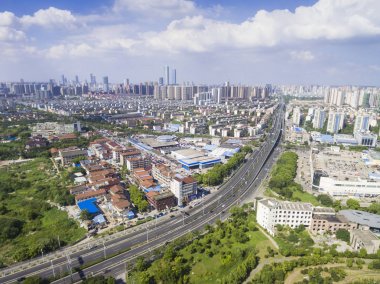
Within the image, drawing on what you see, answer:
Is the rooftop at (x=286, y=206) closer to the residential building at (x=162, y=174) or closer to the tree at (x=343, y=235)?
the tree at (x=343, y=235)

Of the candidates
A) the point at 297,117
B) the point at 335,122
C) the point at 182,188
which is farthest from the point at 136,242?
the point at 297,117

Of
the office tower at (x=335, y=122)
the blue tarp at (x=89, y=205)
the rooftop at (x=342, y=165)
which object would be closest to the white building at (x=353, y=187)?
the rooftop at (x=342, y=165)

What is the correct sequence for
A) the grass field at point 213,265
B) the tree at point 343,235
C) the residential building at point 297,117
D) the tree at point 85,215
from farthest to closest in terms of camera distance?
1. the residential building at point 297,117
2. the tree at point 85,215
3. the tree at point 343,235
4. the grass field at point 213,265

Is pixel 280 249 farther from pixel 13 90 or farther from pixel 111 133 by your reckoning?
pixel 13 90

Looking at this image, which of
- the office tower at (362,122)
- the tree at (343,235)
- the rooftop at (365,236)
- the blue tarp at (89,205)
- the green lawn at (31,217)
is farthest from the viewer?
the office tower at (362,122)

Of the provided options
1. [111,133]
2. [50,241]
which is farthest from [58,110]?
[50,241]

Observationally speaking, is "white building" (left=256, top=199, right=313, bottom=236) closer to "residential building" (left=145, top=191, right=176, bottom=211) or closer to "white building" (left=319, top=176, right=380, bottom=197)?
"residential building" (left=145, top=191, right=176, bottom=211)

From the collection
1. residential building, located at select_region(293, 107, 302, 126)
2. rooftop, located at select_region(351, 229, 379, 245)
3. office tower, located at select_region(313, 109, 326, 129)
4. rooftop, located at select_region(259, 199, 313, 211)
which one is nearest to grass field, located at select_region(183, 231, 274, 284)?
rooftop, located at select_region(259, 199, 313, 211)
